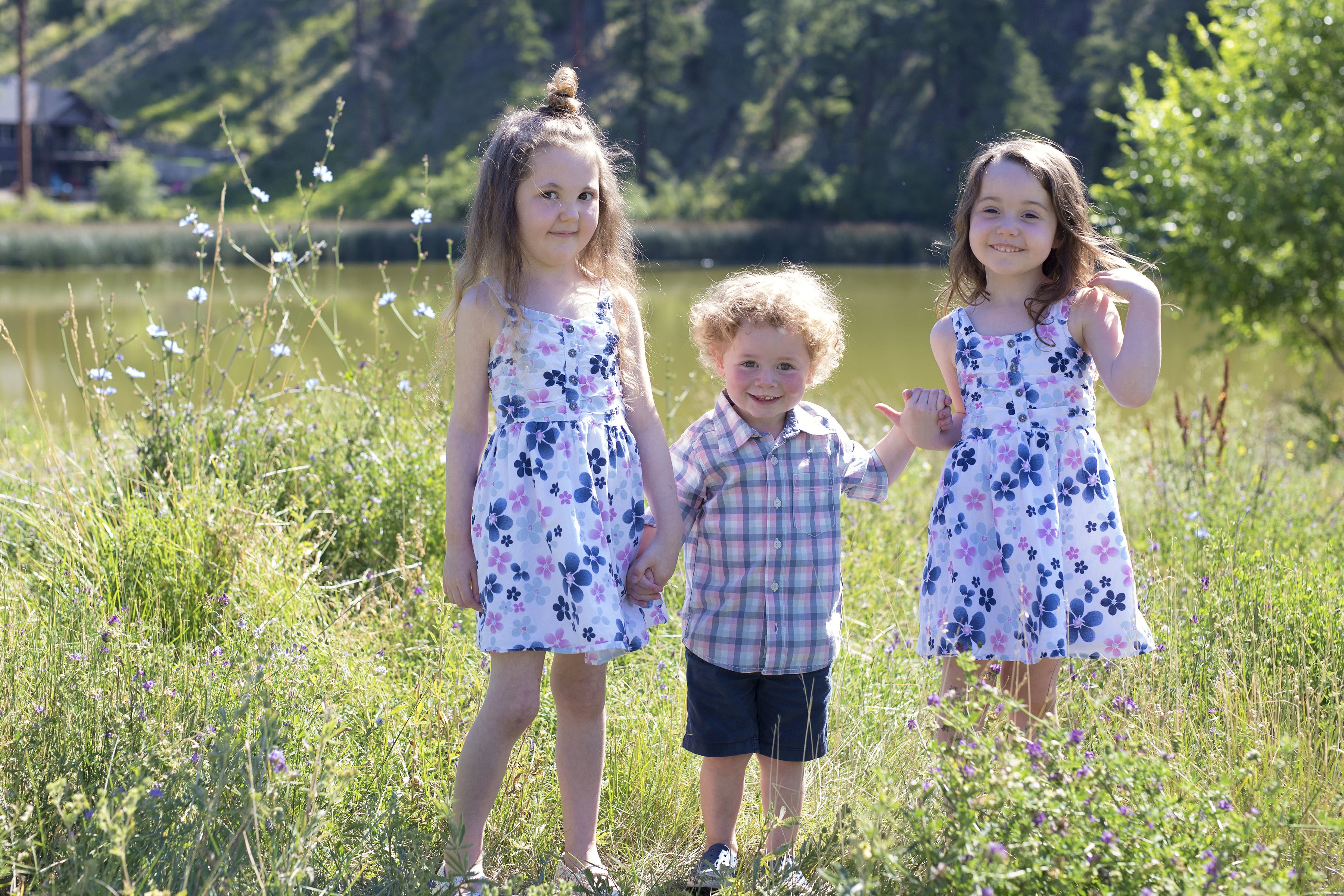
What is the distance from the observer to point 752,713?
2416 millimetres

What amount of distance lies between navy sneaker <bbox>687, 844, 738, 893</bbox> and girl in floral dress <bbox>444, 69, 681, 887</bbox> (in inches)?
8.6

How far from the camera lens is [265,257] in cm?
2491

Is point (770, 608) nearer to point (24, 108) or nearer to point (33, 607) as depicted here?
point (33, 607)

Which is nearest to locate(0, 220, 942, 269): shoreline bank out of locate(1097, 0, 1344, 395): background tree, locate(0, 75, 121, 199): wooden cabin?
locate(1097, 0, 1344, 395): background tree

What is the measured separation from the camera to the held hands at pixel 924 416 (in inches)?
98.5

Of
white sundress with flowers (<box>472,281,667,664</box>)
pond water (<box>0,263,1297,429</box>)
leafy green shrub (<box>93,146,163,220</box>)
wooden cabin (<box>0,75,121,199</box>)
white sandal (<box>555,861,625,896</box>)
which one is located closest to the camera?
white sandal (<box>555,861,625,896</box>)

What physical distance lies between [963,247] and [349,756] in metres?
1.90

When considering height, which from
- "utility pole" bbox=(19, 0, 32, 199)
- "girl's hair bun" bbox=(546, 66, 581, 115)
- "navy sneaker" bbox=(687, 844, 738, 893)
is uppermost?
"utility pole" bbox=(19, 0, 32, 199)

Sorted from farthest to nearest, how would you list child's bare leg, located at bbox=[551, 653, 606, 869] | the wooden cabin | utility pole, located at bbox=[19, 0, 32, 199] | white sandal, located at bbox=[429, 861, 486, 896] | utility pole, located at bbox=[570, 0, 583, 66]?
utility pole, located at bbox=[570, 0, 583, 66] → the wooden cabin → utility pole, located at bbox=[19, 0, 32, 199] → child's bare leg, located at bbox=[551, 653, 606, 869] → white sandal, located at bbox=[429, 861, 486, 896]

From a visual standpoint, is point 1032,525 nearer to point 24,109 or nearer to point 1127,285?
point 1127,285

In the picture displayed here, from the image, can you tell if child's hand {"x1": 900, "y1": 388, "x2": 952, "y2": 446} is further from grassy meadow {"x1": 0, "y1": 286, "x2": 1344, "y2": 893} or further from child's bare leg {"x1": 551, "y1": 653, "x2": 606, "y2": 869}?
child's bare leg {"x1": 551, "y1": 653, "x2": 606, "y2": 869}

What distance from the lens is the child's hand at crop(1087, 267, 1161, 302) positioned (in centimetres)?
239

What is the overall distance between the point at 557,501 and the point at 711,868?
853 mm

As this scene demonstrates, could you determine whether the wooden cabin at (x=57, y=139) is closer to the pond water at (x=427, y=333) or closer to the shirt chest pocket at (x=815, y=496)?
the pond water at (x=427, y=333)
